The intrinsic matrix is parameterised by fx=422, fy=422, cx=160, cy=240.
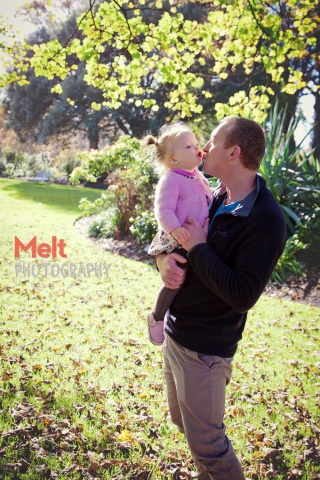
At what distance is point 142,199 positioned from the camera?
10148mm

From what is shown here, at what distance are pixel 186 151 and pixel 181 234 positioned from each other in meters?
0.50

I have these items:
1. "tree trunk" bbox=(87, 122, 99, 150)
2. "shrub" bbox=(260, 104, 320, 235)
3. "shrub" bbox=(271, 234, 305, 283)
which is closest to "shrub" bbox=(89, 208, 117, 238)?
"shrub" bbox=(260, 104, 320, 235)

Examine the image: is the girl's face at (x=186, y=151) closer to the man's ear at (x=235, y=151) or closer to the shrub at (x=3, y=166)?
the man's ear at (x=235, y=151)

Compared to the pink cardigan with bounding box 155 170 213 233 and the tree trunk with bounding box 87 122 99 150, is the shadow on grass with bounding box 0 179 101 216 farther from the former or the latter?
the pink cardigan with bounding box 155 170 213 233

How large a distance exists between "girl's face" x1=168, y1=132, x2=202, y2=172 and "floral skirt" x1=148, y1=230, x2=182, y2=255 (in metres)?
0.38

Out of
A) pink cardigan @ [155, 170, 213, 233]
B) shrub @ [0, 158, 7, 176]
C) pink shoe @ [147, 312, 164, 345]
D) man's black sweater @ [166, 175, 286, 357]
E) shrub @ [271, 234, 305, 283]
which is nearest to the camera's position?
man's black sweater @ [166, 175, 286, 357]

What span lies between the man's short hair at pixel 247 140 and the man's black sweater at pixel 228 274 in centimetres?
11

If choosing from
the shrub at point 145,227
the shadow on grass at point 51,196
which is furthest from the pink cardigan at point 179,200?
the shadow on grass at point 51,196

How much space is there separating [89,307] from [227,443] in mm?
4277

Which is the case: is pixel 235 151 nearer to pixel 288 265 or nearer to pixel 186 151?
pixel 186 151

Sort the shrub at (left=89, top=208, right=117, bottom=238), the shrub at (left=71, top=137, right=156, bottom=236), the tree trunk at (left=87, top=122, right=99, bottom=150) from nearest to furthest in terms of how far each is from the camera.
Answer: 1. the shrub at (left=71, top=137, right=156, bottom=236)
2. the shrub at (left=89, top=208, right=117, bottom=238)
3. the tree trunk at (left=87, top=122, right=99, bottom=150)

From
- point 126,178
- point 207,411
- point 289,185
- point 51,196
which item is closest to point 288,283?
point 289,185

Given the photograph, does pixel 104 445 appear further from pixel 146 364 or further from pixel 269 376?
pixel 269 376

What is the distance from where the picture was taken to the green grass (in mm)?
3041
